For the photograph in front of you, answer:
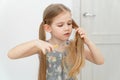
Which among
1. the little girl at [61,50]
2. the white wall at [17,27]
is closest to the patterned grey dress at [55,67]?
the little girl at [61,50]

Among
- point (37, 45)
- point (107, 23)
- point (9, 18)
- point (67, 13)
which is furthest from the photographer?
point (107, 23)

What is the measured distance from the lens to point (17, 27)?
1599 mm

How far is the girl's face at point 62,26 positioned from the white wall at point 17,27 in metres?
0.49

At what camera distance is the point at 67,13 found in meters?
1.12

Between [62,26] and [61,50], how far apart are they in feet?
0.44

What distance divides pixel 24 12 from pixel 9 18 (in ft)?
0.32

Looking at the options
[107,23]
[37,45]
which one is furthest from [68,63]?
[107,23]

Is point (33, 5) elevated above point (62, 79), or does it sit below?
above

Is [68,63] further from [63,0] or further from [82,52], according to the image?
[63,0]

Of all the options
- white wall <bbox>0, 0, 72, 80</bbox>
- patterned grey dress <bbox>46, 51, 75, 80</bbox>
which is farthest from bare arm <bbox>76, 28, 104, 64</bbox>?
white wall <bbox>0, 0, 72, 80</bbox>

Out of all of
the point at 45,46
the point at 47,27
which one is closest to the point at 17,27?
the point at 47,27

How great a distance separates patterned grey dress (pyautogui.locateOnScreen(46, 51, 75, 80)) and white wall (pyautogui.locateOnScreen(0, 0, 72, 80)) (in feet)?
1.53

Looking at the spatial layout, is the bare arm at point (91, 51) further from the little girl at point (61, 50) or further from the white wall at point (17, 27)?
the white wall at point (17, 27)

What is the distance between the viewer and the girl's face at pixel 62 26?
109cm
